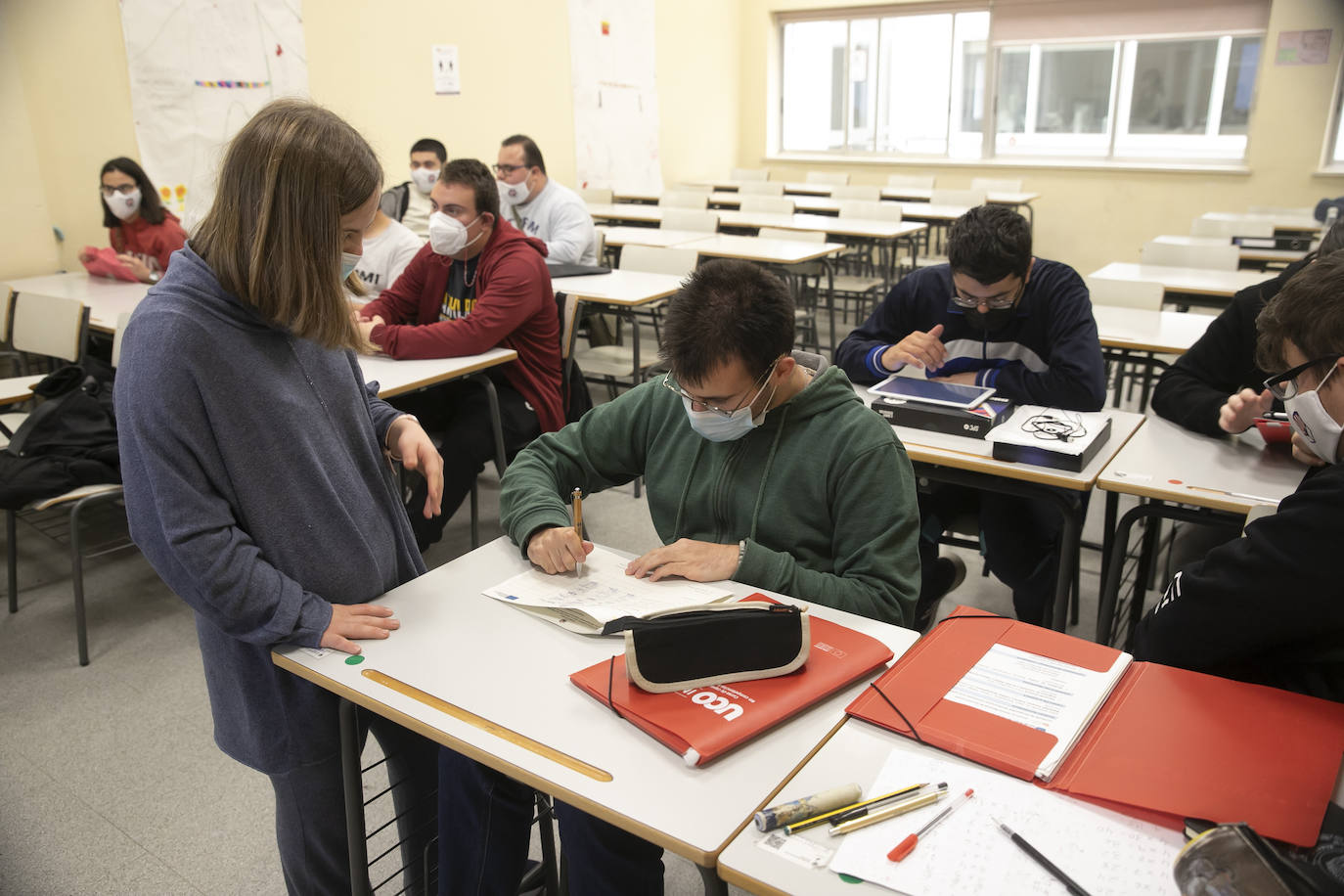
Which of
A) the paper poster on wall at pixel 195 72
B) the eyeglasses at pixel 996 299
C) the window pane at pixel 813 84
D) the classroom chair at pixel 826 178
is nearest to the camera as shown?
the eyeglasses at pixel 996 299

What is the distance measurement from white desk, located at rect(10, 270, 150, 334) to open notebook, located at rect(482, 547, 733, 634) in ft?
8.39

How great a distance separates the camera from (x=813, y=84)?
1003cm

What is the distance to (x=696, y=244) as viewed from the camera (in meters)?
5.20

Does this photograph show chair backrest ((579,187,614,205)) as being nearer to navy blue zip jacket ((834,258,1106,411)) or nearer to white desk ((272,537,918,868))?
navy blue zip jacket ((834,258,1106,411))

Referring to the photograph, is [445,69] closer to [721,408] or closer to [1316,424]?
[721,408]

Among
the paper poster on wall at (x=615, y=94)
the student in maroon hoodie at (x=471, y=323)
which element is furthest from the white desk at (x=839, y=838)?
the paper poster on wall at (x=615, y=94)

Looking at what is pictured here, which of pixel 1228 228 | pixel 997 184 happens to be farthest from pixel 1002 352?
pixel 997 184

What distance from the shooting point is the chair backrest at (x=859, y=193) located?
760cm

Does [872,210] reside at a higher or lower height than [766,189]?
lower

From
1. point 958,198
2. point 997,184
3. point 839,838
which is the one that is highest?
point 997,184

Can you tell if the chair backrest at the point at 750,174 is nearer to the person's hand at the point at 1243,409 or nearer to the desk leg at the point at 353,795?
the person's hand at the point at 1243,409

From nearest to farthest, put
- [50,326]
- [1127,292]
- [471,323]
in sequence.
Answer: [471,323] < [50,326] < [1127,292]

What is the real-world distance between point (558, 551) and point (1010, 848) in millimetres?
833

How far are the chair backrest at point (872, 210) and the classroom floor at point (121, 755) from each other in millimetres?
3794
